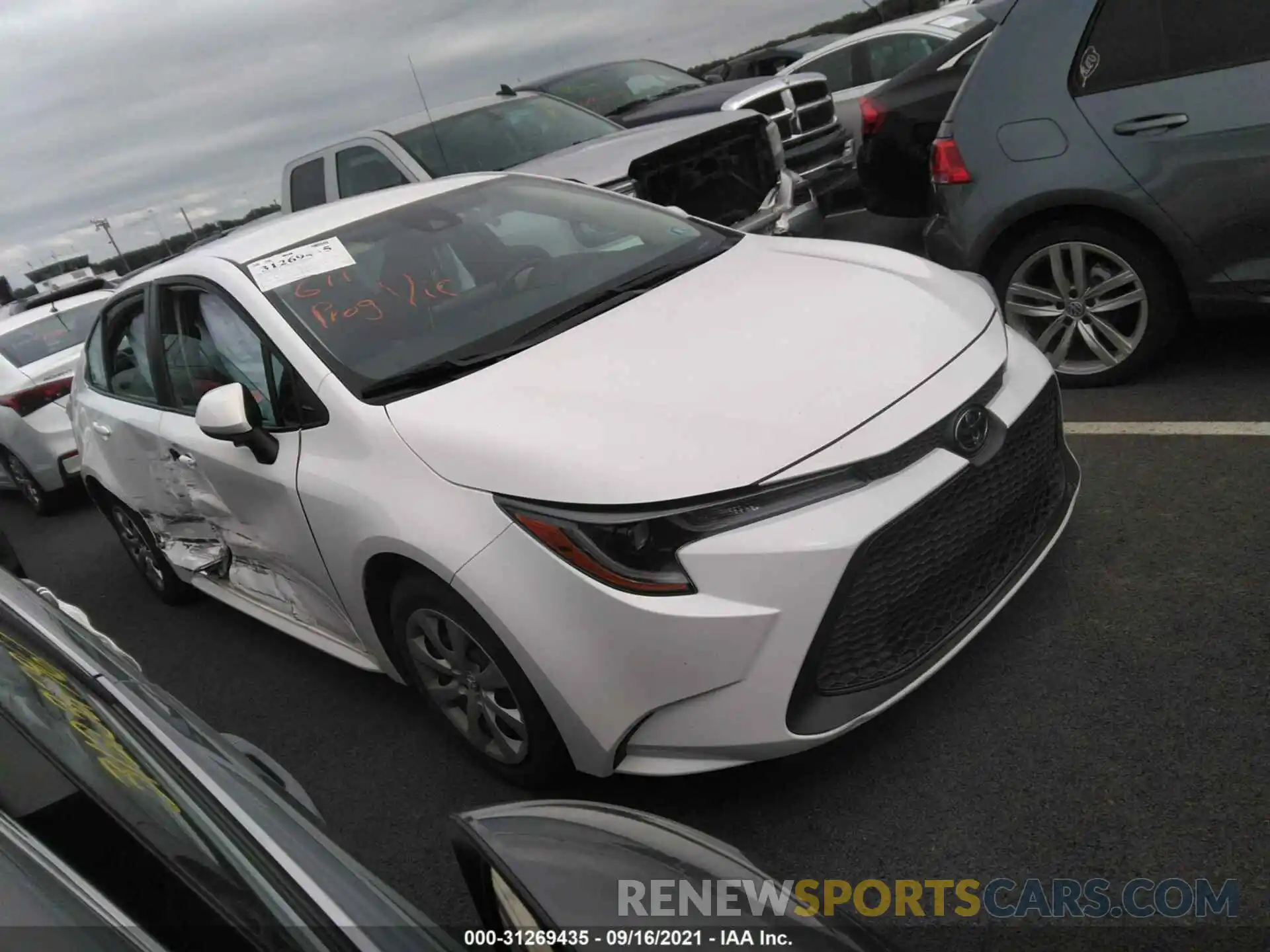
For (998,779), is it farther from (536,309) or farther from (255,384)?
(255,384)

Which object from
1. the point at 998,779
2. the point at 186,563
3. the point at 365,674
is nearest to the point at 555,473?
the point at 998,779

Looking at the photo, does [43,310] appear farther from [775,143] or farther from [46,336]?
[775,143]

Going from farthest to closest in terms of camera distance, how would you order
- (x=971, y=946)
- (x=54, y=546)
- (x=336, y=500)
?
(x=54, y=546) < (x=336, y=500) < (x=971, y=946)

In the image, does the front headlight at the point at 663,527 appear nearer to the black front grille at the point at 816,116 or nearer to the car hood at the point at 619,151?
the car hood at the point at 619,151

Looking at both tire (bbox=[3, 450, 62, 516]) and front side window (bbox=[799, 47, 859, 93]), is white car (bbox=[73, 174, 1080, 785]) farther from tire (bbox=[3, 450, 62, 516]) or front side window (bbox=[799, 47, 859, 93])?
front side window (bbox=[799, 47, 859, 93])

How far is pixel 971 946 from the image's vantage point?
210cm

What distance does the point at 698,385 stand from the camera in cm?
257

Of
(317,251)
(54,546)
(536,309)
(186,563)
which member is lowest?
(54,546)

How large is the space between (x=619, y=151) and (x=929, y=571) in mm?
4321

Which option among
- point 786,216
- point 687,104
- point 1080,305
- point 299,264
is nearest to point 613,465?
point 299,264

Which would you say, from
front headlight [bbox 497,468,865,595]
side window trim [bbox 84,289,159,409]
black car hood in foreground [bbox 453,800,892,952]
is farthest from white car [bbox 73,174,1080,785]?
black car hood in foreground [bbox 453,800,892,952]

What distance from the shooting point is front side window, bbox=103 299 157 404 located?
4.10m

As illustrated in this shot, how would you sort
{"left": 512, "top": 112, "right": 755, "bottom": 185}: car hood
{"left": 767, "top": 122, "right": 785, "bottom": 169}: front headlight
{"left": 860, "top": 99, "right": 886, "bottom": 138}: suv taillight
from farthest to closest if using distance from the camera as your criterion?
{"left": 860, "top": 99, "right": 886, "bottom": 138}: suv taillight, {"left": 767, "top": 122, "right": 785, "bottom": 169}: front headlight, {"left": 512, "top": 112, "right": 755, "bottom": 185}: car hood

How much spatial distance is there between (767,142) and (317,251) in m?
3.50
